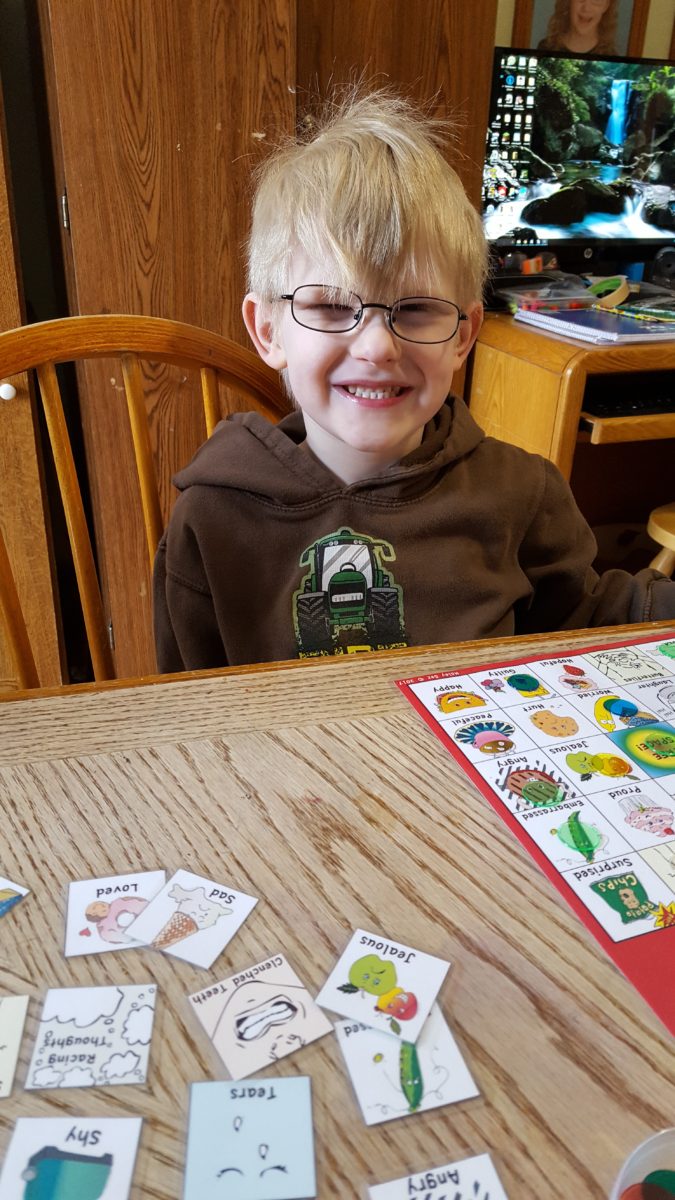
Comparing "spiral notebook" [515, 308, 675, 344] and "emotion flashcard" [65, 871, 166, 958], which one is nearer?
"emotion flashcard" [65, 871, 166, 958]

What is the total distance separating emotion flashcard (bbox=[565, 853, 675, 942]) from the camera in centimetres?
42

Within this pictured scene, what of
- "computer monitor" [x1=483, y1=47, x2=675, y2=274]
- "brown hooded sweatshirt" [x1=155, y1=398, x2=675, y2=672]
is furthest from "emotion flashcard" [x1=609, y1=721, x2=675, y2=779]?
"computer monitor" [x1=483, y1=47, x2=675, y2=274]

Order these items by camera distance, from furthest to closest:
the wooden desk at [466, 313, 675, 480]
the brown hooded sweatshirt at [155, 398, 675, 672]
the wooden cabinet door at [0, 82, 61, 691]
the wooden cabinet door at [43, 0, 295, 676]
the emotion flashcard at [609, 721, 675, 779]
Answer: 1. the wooden desk at [466, 313, 675, 480]
2. the wooden cabinet door at [0, 82, 61, 691]
3. the wooden cabinet door at [43, 0, 295, 676]
4. the brown hooded sweatshirt at [155, 398, 675, 672]
5. the emotion flashcard at [609, 721, 675, 779]

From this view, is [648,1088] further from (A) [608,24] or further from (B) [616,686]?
(A) [608,24]

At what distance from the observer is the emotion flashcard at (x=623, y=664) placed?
2.06ft

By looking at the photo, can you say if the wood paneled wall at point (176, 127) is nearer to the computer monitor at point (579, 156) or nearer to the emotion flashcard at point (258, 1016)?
the computer monitor at point (579, 156)

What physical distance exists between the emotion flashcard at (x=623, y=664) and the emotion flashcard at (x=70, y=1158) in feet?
1.43

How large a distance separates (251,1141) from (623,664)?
438mm

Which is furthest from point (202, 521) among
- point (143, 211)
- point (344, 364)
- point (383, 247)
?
point (143, 211)

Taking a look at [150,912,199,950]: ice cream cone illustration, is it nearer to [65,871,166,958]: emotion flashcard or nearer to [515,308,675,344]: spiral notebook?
[65,871,166,958]: emotion flashcard

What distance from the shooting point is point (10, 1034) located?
36 centimetres

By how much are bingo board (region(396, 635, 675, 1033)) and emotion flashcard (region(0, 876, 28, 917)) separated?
266 mm

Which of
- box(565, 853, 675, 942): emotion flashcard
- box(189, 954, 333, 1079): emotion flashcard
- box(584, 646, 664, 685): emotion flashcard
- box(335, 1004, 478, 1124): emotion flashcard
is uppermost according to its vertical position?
box(335, 1004, 478, 1124): emotion flashcard

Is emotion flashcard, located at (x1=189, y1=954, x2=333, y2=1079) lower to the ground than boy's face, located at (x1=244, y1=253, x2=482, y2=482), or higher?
lower
